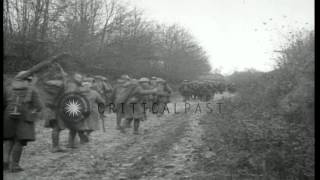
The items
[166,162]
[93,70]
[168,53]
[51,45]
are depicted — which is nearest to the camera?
[166,162]

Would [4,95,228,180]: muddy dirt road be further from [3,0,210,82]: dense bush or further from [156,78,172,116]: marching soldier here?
[3,0,210,82]: dense bush

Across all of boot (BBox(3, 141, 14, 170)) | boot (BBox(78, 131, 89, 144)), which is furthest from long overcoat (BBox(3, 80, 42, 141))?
boot (BBox(78, 131, 89, 144))

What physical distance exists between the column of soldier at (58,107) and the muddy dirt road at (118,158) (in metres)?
0.42

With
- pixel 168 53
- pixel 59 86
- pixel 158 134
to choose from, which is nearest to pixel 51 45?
pixel 158 134

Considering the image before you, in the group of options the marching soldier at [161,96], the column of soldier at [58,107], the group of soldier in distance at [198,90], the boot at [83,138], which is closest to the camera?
the column of soldier at [58,107]

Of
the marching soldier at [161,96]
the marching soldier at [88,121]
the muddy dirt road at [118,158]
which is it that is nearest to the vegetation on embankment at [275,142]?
the muddy dirt road at [118,158]

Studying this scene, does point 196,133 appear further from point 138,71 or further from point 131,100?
point 138,71

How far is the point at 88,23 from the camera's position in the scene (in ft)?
113

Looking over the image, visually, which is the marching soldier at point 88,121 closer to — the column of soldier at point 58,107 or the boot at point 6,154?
the column of soldier at point 58,107

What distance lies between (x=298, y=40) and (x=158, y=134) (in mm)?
6638

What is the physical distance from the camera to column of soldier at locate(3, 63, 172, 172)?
7684 millimetres

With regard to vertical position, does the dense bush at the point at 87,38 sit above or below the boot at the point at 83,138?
above

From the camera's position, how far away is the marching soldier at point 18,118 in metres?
7.63

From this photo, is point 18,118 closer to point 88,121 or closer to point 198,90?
point 88,121
